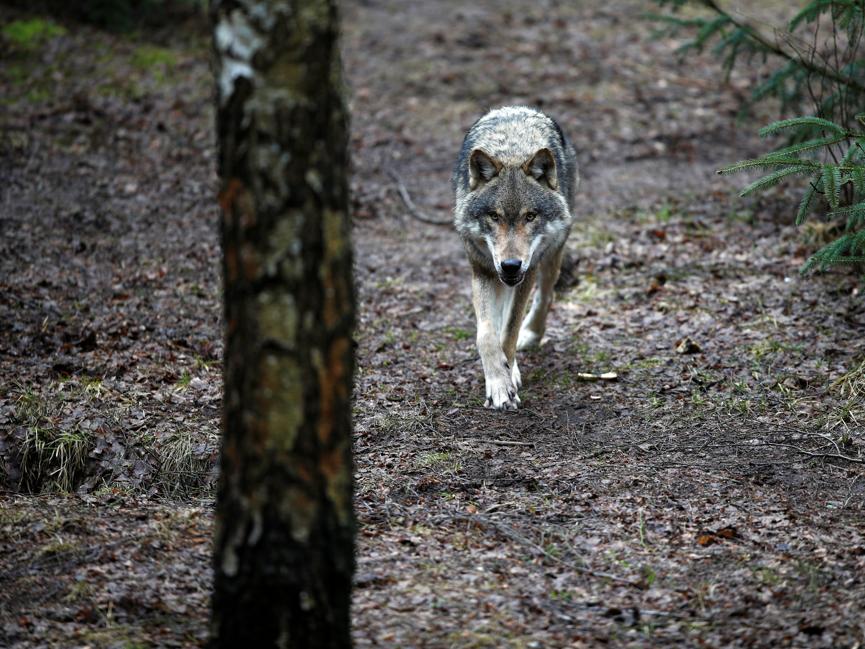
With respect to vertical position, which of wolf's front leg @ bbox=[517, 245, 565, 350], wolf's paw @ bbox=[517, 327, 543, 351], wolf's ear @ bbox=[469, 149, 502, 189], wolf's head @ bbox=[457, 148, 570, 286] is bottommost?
wolf's paw @ bbox=[517, 327, 543, 351]

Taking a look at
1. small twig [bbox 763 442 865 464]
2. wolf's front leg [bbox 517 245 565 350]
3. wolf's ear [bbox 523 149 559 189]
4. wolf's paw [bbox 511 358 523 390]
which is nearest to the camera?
small twig [bbox 763 442 865 464]

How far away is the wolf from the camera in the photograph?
653cm

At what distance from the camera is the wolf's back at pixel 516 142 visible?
A: 701cm

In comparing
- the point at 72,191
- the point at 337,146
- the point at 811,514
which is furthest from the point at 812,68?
the point at 72,191

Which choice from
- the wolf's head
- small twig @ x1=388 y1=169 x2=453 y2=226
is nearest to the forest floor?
small twig @ x1=388 y1=169 x2=453 y2=226

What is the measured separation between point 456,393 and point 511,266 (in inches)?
44.9

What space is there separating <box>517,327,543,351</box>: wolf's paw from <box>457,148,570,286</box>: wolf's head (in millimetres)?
1037

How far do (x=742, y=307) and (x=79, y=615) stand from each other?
20.0ft

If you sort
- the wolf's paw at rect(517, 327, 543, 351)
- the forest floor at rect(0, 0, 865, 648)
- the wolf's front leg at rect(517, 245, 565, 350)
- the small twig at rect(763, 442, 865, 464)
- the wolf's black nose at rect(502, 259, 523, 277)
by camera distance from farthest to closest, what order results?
the wolf's paw at rect(517, 327, 543, 351)
the wolf's front leg at rect(517, 245, 565, 350)
the wolf's black nose at rect(502, 259, 523, 277)
the small twig at rect(763, 442, 865, 464)
the forest floor at rect(0, 0, 865, 648)

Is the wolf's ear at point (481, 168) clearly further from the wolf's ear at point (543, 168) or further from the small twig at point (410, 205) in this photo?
the small twig at point (410, 205)

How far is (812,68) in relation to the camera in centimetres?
771

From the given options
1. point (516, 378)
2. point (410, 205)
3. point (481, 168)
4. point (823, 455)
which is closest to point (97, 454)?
point (516, 378)

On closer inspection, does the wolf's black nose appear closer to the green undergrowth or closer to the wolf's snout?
the wolf's snout

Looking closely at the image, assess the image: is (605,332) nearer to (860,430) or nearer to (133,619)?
(860,430)
